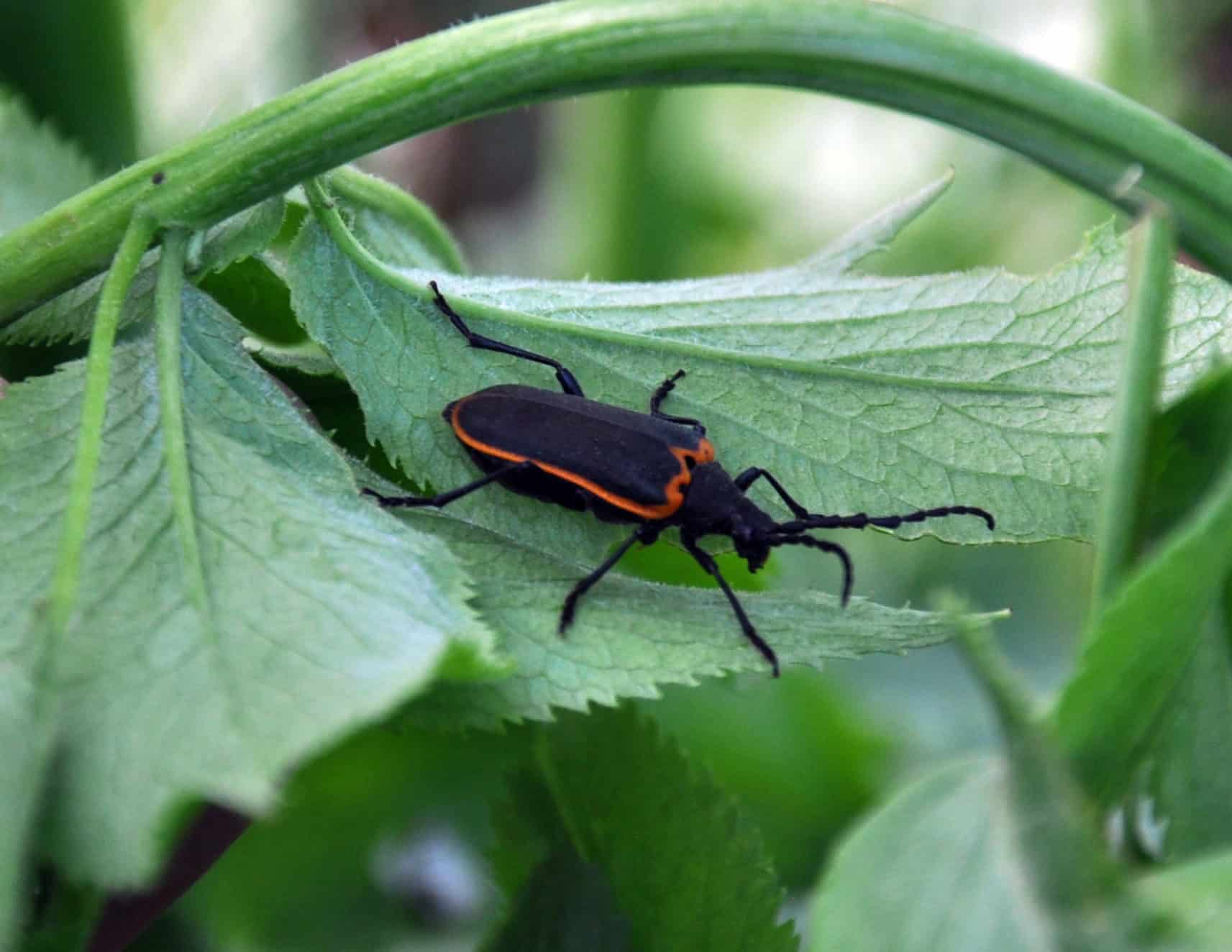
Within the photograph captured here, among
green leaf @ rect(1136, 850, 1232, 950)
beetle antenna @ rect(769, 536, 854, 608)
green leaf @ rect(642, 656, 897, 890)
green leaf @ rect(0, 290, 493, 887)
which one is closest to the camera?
green leaf @ rect(1136, 850, 1232, 950)

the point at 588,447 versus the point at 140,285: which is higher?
the point at 140,285

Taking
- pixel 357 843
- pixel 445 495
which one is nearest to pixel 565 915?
pixel 445 495

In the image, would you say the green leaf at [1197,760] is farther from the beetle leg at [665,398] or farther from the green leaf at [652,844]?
the beetle leg at [665,398]

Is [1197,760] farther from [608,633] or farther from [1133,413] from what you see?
[608,633]

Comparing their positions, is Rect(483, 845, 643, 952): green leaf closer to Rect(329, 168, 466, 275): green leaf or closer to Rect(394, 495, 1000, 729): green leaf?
Rect(394, 495, 1000, 729): green leaf

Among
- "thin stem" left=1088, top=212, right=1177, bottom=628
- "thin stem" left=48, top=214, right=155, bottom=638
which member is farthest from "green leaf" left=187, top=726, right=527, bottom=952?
"thin stem" left=1088, top=212, right=1177, bottom=628
